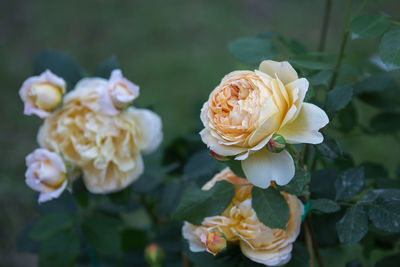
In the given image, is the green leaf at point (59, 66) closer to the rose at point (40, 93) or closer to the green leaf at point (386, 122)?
the rose at point (40, 93)

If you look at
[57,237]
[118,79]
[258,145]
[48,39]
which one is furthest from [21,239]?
[48,39]

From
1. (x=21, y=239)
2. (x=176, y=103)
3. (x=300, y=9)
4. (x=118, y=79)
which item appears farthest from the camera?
(x=300, y=9)

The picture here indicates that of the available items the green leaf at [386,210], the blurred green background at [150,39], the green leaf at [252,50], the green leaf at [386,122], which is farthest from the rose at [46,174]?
the blurred green background at [150,39]

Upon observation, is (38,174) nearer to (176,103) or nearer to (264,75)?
(264,75)

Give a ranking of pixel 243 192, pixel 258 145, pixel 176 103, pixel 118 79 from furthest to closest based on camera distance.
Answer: pixel 176 103
pixel 118 79
pixel 243 192
pixel 258 145

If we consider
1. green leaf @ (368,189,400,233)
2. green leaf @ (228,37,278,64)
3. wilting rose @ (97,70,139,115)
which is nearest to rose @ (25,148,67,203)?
wilting rose @ (97,70,139,115)

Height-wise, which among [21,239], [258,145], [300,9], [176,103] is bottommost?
[176,103]
